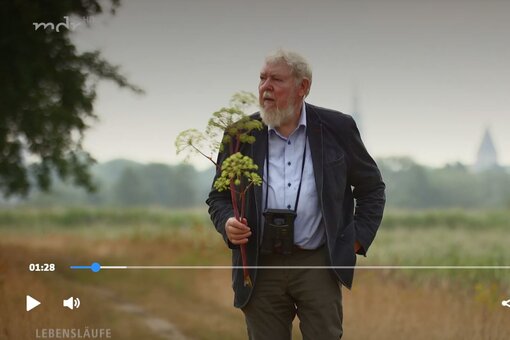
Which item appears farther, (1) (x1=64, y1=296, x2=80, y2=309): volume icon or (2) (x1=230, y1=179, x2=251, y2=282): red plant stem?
(1) (x1=64, y1=296, x2=80, y2=309): volume icon

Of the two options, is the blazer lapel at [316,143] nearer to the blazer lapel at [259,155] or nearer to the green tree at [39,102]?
the blazer lapel at [259,155]

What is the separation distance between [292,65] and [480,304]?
8.50ft

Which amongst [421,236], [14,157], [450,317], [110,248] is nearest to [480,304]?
[450,317]

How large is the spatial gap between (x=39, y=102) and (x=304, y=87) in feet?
8.41

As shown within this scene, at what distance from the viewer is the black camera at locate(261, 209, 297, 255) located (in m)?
2.31

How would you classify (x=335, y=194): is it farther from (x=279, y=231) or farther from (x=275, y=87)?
(x=275, y=87)

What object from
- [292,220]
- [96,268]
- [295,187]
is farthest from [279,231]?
[96,268]

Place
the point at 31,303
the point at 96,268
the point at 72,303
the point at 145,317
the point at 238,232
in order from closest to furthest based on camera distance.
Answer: the point at 238,232 → the point at 31,303 → the point at 72,303 → the point at 96,268 → the point at 145,317

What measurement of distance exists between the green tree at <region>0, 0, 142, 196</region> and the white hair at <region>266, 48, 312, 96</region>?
2145 millimetres

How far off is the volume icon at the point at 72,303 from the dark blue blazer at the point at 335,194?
6.15 feet

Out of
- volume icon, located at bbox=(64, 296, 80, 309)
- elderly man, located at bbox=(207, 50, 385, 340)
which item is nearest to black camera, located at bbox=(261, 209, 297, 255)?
elderly man, located at bbox=(207, 50, 385, 340)

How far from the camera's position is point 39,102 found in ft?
14.9

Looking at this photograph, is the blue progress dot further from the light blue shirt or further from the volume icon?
the light blue shirt

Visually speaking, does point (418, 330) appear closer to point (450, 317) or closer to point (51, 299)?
point (450, 317)
